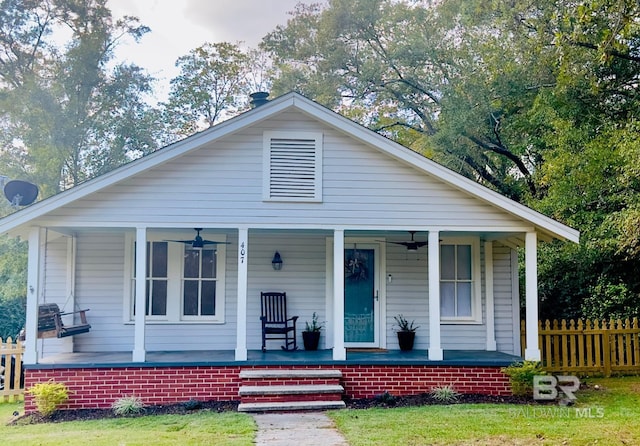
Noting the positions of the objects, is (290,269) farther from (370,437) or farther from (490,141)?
(490,141)

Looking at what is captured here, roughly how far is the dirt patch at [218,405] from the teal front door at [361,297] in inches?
79.4

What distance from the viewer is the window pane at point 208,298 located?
32.7 ft

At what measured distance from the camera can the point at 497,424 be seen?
648 centimetres

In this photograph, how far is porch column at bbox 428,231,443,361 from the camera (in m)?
8.59

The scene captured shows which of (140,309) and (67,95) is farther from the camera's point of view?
(67,95)

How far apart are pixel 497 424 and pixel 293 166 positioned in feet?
15.2

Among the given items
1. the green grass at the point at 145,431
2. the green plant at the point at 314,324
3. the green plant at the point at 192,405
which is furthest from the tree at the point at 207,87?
the green grass at the point at 145,431

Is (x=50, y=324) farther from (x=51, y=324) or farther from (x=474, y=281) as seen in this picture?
(x=474, y=281)

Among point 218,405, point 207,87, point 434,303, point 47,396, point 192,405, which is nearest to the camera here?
point 47,396

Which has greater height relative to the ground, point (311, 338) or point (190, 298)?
point (190, 298)

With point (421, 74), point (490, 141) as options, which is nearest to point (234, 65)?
point (421, 74)

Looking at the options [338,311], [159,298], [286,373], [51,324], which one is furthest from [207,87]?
[286,373]

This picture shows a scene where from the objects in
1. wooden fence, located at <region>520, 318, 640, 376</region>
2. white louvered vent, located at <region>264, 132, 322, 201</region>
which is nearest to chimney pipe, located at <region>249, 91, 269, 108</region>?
white louvered vent, located at <region>264, 132, 322, 201</region>

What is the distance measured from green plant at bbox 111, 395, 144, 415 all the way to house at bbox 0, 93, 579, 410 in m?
0.26
